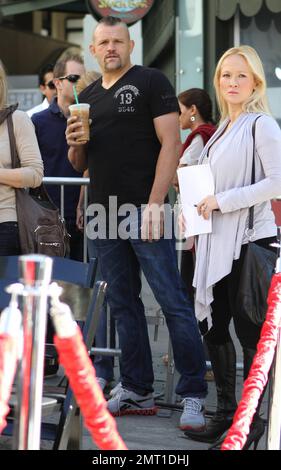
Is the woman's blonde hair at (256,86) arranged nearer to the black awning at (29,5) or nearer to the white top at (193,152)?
the white top at (193,152)

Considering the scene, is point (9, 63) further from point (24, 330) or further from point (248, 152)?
point (24, 330)

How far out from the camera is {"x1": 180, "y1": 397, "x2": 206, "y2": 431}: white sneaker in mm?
5145

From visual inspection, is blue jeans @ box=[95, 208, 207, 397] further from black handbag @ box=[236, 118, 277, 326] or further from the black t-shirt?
black handbag @ box=[236, 118, 277, 326]

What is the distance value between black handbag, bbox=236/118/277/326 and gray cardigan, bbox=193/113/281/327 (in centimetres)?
12

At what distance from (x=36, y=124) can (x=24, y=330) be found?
148 inches

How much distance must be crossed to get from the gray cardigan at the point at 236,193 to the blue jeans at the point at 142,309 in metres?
0.42

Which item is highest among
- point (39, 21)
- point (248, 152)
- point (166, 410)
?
point (39, 21)

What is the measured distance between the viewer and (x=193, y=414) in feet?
17.0

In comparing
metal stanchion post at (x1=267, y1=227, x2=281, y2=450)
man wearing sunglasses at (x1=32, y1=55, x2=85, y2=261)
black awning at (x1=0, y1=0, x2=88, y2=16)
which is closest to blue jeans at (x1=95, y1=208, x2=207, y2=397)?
man wearing sunglasses at (x1=32, y1=55, x2=85, y2=261)

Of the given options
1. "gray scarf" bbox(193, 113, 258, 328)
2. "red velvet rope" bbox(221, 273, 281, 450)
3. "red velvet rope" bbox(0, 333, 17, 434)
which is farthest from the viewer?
"gray scarf" bbox(193, 113, 258, 328)

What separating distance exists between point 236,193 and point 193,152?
1530 mm

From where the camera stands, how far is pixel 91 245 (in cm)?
595

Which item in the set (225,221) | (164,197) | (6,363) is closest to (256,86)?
(225,221)
